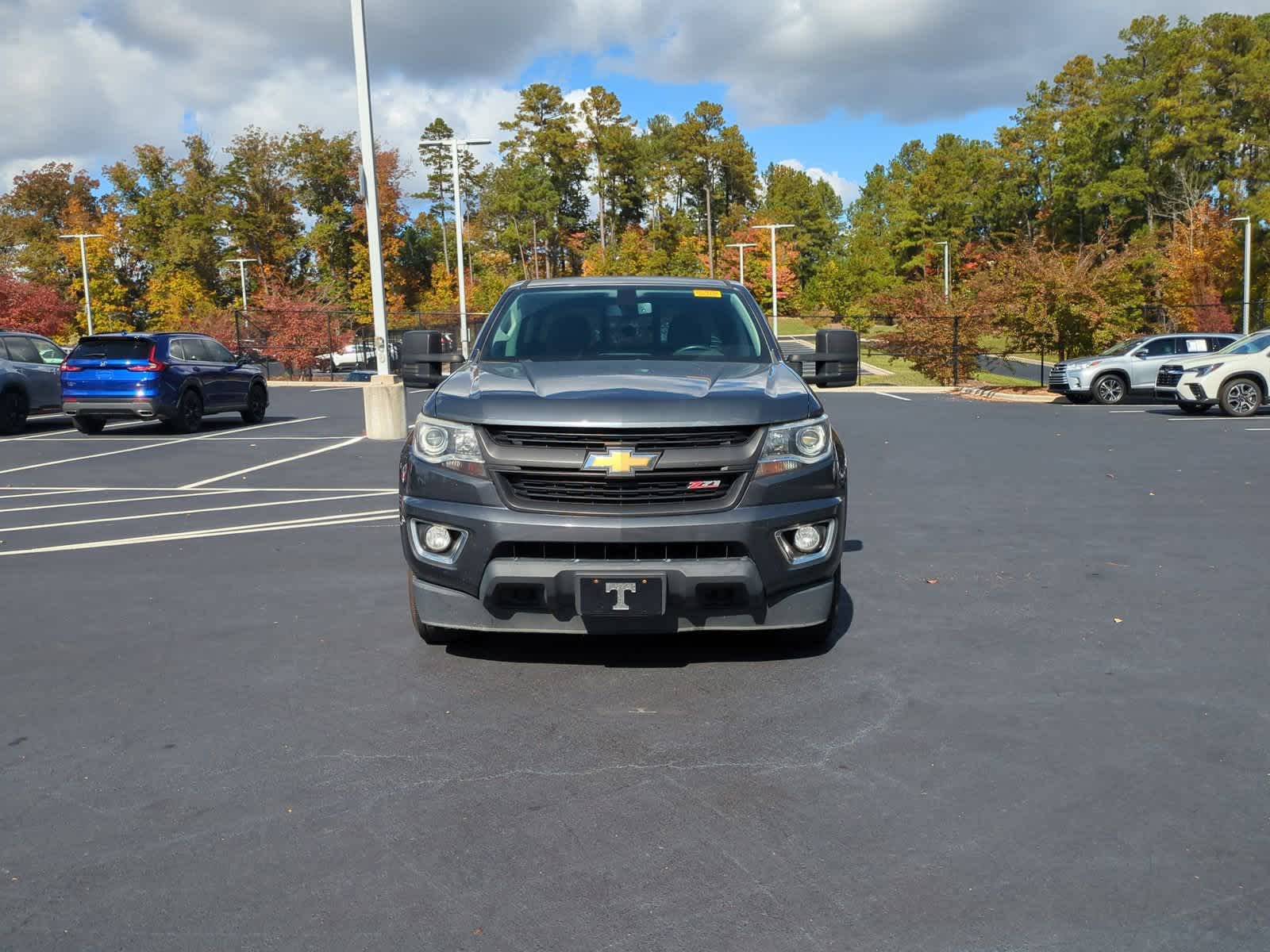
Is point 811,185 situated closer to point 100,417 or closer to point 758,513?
point 100,417

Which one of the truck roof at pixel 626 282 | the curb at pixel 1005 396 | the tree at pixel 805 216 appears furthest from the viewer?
the tree at pixel 805 216

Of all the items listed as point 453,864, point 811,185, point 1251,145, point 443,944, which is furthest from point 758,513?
point 811,185

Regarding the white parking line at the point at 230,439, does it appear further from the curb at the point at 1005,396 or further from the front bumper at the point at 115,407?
the curb at the point at 1005,396

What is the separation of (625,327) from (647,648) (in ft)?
6.13

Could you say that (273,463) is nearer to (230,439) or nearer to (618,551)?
(230,439)

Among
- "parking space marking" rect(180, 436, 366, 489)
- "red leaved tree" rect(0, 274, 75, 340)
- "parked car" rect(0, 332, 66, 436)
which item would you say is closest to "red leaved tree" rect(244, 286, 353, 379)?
"red leaved tree" rect(0, 274, 75, 340)

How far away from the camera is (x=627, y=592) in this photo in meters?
4.84

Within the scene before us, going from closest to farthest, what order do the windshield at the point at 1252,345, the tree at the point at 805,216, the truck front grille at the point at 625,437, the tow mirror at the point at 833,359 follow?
1. the truck front grille at the point at 625,437
2. the tow mirror at the point at 833,359
3. the windshield at the point at 1252,345
4. the tree at the point at 805,216

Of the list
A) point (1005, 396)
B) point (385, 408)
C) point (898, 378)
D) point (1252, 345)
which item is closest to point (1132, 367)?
point (1005, 396)

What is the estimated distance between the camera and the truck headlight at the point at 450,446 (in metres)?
5.09

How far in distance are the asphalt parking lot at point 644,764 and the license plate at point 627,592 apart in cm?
45

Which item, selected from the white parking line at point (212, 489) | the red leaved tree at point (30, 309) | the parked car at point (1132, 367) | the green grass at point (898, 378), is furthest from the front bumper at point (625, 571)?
the red leaved tree at point (30, 309)

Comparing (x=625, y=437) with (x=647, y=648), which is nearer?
(x=625, y=437)

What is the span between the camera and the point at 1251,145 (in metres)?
68.2
